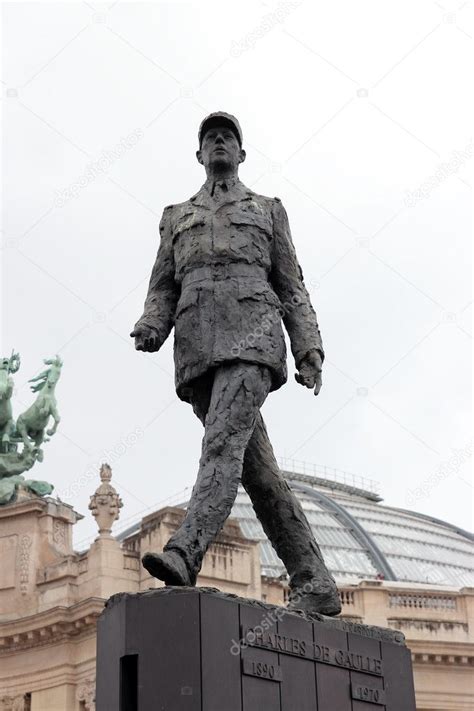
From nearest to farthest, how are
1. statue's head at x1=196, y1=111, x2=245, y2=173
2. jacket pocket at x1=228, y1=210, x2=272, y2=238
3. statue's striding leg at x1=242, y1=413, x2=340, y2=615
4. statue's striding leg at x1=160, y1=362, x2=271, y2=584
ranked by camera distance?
1. statue's striding leg at x1=160, y1=362, x2=271, y2=584
2. statue's striding leg at x1=242, y1=413, x2=340, y2=615
3. jacket pocket at x1=228, y1=210, x2=272, y2=238
4. statue's head at x1=196, y1=111, x2=245, y2=173

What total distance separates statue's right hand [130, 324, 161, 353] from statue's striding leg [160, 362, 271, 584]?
0.50 meters

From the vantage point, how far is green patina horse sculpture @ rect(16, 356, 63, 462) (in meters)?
44.0

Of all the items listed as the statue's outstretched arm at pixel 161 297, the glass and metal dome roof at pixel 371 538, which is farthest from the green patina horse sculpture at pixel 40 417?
the statue's outstretched arm at pixel 161 297

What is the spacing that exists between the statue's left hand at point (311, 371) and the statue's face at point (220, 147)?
1.47 metres

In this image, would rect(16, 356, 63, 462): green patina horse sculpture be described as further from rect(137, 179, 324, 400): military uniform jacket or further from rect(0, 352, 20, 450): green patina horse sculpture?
rect(137, 179, 324, 400): military uniform jacket

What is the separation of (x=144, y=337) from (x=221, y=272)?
660 millimetres

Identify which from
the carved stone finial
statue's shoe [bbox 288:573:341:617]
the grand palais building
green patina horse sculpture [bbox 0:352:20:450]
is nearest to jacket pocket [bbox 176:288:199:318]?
statue's shoe [bbox 288:573:341:617]

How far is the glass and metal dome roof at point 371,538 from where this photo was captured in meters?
61.2

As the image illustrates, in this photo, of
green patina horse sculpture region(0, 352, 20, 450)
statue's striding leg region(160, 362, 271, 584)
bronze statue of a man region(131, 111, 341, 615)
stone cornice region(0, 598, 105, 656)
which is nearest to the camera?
statue's striding leg region(160, 362, 271, 584)

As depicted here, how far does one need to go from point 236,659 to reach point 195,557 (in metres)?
0.70

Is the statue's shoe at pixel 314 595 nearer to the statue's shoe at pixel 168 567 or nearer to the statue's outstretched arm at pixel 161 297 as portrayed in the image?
the statue's shoe at pixel 168 567

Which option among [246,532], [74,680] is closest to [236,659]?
[74,680]

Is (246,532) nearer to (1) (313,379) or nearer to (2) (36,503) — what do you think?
(2) (36,503)

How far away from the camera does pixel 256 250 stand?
8.56 m
